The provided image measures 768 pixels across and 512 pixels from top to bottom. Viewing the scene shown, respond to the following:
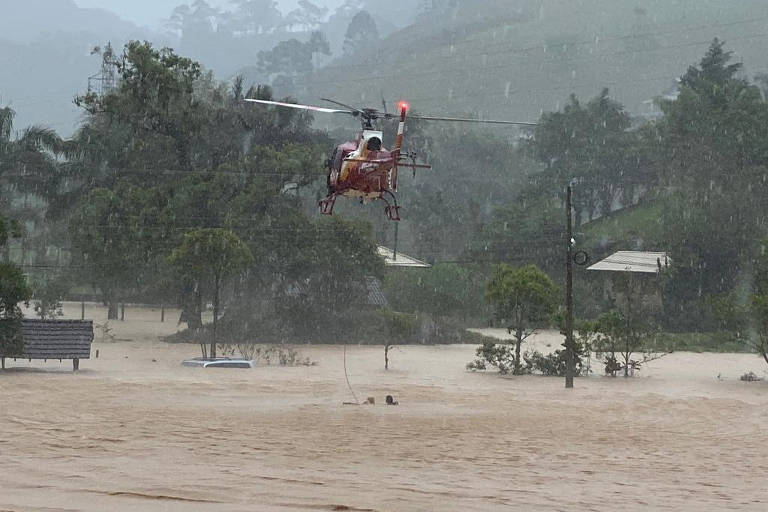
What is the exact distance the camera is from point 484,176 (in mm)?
121375

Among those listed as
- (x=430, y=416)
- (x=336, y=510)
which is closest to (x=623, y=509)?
(x=336, y=510)

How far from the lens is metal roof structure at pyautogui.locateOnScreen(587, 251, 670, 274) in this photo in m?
62.7

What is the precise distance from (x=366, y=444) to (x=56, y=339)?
685 inches

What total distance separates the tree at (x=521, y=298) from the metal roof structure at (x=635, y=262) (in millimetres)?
24739

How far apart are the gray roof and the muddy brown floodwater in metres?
0.75

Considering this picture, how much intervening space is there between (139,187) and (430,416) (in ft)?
122

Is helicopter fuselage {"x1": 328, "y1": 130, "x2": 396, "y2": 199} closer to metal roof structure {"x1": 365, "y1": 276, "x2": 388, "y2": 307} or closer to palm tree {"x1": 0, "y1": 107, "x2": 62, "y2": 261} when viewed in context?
metal roof structure {"x1": 365, "y1": 276, "x2": 388, "y2": 307}

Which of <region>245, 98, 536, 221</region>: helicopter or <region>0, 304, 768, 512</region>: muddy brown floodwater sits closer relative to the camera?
<region>0, 304, 768, 512</region>: muddy brown floodwater

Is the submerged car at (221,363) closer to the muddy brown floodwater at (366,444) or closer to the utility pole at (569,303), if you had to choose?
the muddy brown floodwater at (366,444)

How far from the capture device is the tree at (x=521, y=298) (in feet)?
123

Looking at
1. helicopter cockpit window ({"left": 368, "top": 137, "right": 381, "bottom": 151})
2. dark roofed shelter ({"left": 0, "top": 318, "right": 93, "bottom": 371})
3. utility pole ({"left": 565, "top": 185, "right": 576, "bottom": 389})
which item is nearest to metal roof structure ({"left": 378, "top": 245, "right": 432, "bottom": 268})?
utility pole ({"left": 565, "top": 185, "right": 576, "bottom": 389})

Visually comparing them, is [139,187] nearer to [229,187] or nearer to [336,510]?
[229,187]

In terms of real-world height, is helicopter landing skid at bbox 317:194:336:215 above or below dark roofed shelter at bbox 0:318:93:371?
above

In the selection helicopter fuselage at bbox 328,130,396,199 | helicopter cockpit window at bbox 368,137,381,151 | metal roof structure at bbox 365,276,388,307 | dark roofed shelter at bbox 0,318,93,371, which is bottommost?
dark roofed shelter at bbox 0,318,93,371
